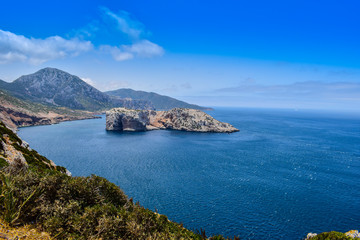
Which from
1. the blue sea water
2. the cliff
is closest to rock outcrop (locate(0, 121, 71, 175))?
the cliff

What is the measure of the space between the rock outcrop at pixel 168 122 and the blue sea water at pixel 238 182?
5484cm

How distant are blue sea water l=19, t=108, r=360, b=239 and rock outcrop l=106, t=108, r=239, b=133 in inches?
2159

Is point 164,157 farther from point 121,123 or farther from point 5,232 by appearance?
point 121,123

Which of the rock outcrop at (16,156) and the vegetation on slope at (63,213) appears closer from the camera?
the vegetation on slope at (63,213)

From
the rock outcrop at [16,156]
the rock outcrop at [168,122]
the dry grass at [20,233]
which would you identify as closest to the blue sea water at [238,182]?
the rock outcrop at [16,156]

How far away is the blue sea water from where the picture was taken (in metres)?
37.0

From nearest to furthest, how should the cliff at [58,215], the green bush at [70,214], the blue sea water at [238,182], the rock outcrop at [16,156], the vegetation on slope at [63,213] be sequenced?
1. the cliff at [58,215]
2. the vegetation on slope at [63,213]
3. the green bush at [70,214]
4. the rock outcrop at [16,156]
5. the blue sea water at [238,182]

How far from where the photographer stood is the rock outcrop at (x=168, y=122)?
154750mm

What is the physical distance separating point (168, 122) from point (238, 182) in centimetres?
12406

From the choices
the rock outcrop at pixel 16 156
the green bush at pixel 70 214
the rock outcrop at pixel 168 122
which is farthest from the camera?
the rock outcrop at pixel 168 122

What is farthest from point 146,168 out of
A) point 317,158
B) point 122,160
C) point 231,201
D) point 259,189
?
point 317,158

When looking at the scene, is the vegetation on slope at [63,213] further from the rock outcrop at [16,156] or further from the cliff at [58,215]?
the rock outcrop at [16,156]

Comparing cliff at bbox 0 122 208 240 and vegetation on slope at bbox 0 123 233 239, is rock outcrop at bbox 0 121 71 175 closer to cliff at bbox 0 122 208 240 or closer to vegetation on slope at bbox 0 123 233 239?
vegetation on slope at bbox 0 123 233 239

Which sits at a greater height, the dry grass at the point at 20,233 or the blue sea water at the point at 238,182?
the dry grass at the point at 20,233
